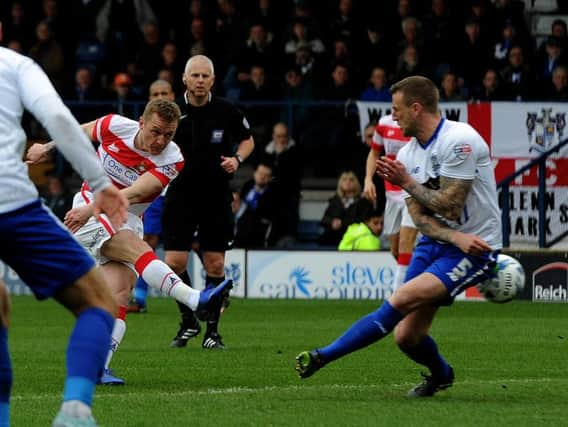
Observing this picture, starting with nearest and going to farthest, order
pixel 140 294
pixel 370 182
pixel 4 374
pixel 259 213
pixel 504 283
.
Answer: pixel 4 374 < pixel 504 283 < pixel 370 182 < pixel 140 294 < pixel 259 213

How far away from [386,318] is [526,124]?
35.8 feet

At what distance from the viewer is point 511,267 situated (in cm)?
911

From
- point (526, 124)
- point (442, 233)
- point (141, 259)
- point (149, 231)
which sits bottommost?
point (149, 231)

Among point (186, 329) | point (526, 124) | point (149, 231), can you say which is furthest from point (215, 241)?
point (526, 124)

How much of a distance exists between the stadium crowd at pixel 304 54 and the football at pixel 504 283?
38.2 ft

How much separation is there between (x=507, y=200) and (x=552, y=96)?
2.27 m

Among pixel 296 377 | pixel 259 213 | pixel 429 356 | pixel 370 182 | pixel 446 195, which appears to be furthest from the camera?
pixel 259 213

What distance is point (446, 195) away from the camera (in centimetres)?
889

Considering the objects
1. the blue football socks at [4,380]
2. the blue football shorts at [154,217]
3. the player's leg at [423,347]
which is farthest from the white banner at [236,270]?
the blue football socks at [4,380]

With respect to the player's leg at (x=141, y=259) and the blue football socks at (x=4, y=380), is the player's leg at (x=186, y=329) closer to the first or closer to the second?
the player's leg at (x=141, y=259)

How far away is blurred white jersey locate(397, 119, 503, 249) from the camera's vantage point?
8.91 m

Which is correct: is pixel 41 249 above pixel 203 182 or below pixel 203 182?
above

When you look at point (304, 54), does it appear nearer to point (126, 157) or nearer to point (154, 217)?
point (154, 217)

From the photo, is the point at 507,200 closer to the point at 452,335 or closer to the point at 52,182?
the point at 452,335
